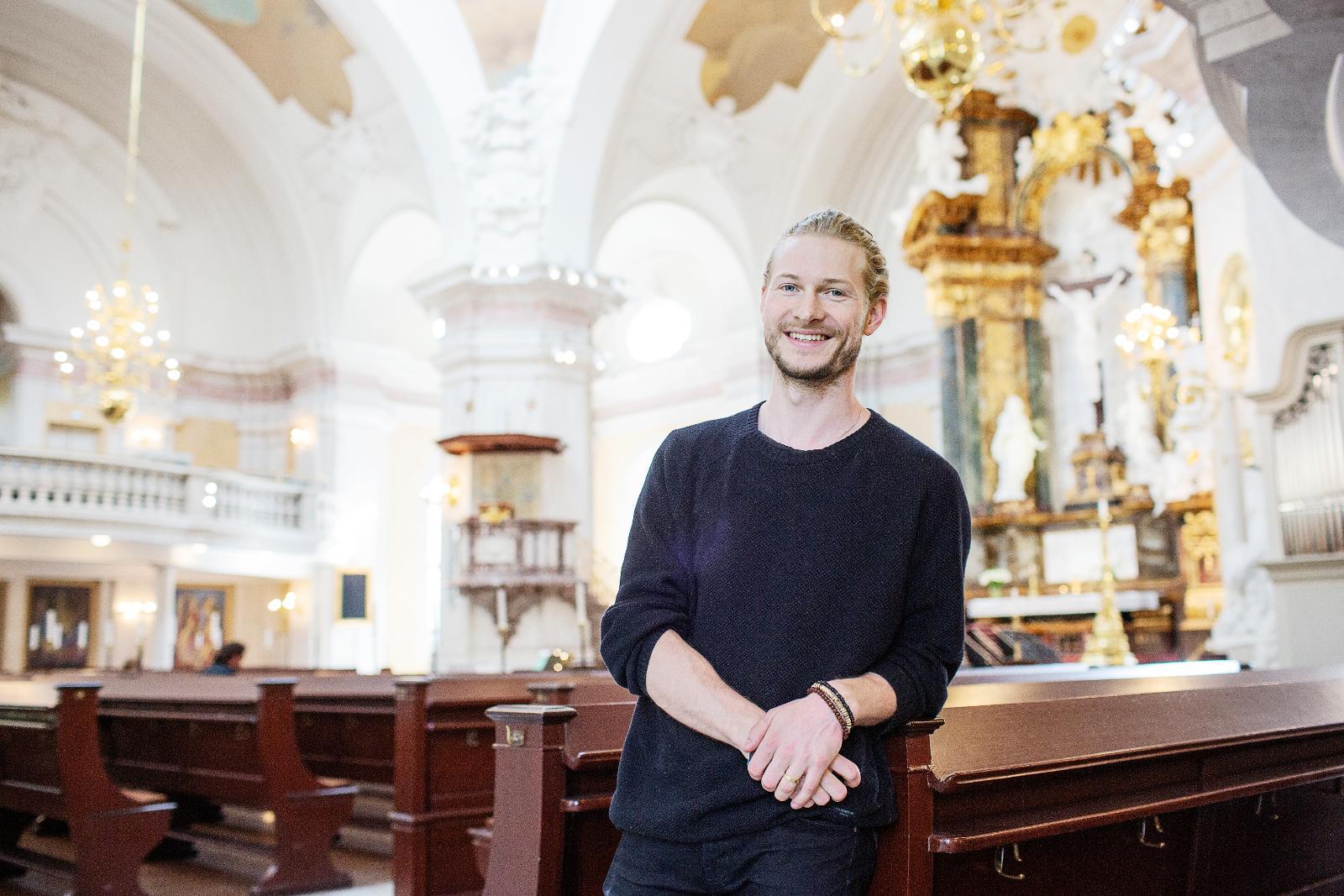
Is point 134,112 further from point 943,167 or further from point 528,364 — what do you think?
point 943,167

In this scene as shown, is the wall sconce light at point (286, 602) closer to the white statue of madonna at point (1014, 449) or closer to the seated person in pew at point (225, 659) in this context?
the seated person in pew at point (225, 659)

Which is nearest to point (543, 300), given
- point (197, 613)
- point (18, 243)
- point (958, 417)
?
point (958, 417)

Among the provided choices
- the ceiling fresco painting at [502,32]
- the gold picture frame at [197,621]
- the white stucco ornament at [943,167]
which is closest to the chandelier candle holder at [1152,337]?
the white stucco ornament at [943,167]

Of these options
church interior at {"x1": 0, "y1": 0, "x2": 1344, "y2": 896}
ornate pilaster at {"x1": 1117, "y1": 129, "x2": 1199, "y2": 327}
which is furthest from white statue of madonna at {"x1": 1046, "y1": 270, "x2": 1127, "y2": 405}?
ornate pilaster at {"x1": 1117, "y1": 129, "x2": 1199, "y2": 327}

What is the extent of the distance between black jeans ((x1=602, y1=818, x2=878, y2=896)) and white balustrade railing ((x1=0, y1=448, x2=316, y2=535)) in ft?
47.8

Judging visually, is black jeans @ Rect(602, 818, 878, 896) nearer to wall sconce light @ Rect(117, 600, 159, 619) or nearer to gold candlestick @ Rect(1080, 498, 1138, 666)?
gold candlestick @ Rect(1080, 498, 1138, 666)

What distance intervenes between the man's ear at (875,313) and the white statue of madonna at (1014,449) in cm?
1334

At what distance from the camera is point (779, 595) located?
1777 millimetres

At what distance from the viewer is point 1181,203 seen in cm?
1326

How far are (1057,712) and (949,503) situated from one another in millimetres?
1126

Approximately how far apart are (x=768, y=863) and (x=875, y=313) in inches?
33.7

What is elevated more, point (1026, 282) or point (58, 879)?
point (1026, 282)

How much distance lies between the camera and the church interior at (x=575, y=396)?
3.66 metres

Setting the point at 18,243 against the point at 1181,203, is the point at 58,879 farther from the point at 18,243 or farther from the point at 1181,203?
the point at 18,243
